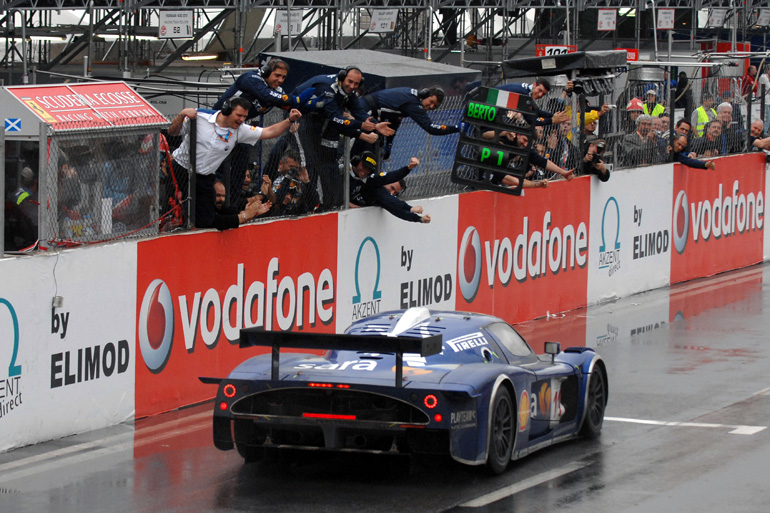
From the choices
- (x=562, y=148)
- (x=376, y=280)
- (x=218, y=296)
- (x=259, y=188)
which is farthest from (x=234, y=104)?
(x=562, y=148)

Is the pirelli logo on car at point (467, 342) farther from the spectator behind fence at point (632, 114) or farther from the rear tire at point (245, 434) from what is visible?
the spectator behind fence at point (632, 114)

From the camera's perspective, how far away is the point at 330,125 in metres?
13.3

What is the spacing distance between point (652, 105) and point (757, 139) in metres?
3.98

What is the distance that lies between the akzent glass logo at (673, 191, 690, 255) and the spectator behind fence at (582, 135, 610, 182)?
2.50 metres

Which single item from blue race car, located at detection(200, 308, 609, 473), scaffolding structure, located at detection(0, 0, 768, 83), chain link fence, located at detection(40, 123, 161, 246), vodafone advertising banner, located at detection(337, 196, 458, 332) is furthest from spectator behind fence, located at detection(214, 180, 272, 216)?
scaffolding structure, located at detection(0, 0, 768, 83)

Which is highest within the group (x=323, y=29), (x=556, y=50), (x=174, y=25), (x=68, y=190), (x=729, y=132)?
(x=323, y=29)

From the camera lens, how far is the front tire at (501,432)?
27.6 feet

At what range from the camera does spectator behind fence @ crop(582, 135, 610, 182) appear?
17.9 metres

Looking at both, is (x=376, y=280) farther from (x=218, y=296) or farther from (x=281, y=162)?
(x=218, y=296)

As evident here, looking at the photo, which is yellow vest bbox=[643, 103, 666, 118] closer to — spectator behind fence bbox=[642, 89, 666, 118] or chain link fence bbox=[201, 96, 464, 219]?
spectator behind fence bbox=[642, 89, 666, 118]

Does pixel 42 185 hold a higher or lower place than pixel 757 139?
lower

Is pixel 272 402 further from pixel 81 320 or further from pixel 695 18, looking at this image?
pixel 695 18

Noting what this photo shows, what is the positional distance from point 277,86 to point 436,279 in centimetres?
331

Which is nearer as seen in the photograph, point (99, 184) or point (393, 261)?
point (99, 184)
